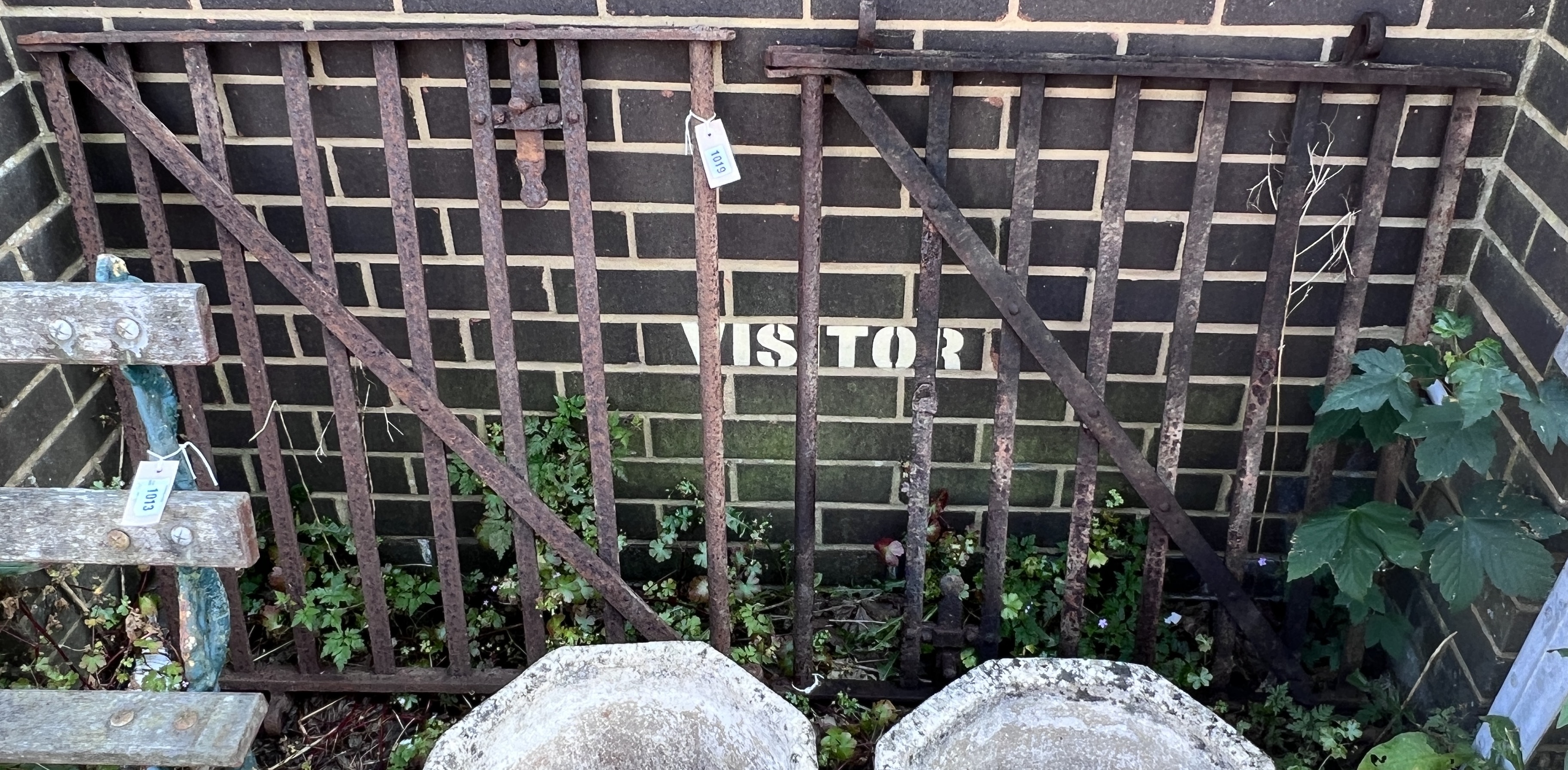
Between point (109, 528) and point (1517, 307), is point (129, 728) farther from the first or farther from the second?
point (1517, 307)

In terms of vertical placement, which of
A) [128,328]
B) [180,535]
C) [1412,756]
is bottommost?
[1412,756]

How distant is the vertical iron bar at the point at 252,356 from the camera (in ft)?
8.01

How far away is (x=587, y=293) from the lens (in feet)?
8.23

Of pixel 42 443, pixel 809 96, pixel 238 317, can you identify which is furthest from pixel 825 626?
pixel 42 443

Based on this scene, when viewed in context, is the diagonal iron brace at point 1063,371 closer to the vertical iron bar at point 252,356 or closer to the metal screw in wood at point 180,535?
the vertical iron bar at point 252,356

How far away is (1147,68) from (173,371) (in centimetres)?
239

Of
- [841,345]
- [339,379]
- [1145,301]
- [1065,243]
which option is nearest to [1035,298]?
[1065,243]

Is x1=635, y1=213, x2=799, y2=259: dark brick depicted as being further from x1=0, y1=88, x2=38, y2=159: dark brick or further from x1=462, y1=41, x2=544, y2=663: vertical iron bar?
x1=0, y1=88, x2=38, y2=159: dark brick

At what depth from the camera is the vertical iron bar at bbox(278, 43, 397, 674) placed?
7.93 feet

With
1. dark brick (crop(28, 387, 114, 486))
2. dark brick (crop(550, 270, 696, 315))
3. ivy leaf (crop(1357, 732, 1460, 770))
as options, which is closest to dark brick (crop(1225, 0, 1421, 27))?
dark brick (crop(550, 270, 696, 315))

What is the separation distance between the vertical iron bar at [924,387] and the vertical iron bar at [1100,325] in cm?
35

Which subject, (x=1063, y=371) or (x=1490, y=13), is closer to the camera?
(x=1490, y=13)

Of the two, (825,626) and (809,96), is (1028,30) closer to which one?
(809,96)

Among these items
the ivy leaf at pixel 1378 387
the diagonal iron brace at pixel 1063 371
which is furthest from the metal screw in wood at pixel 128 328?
the ivy leaf at pixel 1378 387
